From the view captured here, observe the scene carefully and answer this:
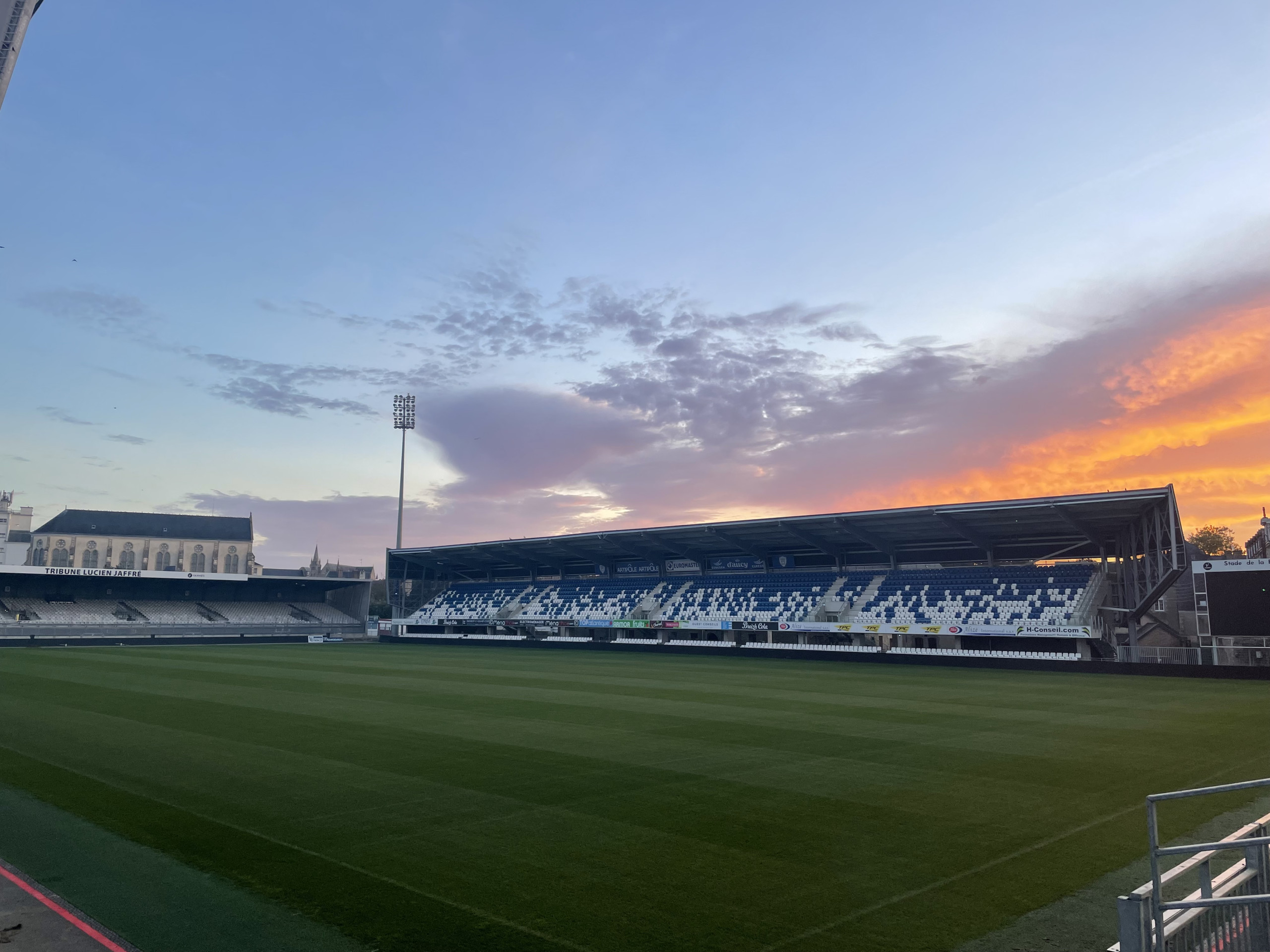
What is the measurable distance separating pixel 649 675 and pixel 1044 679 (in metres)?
17.0

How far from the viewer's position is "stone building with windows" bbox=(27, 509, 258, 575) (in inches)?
4345

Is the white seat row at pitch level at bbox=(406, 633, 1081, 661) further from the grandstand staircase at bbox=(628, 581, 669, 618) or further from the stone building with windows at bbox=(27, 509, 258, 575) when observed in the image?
the stone building with windows at bbox=(27, 509, 258, 575)

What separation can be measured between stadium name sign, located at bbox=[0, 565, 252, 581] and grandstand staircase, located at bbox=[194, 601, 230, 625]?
2.58 metres

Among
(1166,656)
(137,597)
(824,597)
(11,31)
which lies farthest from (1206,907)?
(137,597)

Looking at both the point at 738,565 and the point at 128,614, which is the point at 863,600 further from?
the point at 128,614

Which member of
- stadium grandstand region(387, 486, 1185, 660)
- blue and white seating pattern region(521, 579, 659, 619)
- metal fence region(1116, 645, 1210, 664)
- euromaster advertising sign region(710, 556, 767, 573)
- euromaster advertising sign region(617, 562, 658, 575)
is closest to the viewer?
metal fence region(1116, 645, 1210, 664)

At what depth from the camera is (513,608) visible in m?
74.9

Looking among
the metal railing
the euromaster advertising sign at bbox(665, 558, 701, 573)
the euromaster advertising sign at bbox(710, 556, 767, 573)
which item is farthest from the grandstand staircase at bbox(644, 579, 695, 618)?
the metal railing

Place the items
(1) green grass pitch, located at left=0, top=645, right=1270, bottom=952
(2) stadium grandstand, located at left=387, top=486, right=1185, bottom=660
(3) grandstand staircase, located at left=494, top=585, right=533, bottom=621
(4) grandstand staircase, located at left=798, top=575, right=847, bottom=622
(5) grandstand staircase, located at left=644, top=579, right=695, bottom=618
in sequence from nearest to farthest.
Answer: (1) green grass pitch, located at left=0, top=645, right=1270, bottom=952 < (2) stadium grandstand, located at left=387, top=486, right=1185, bottom=660 < (4) grandstand staircase, located at left=798, top=575, right=847, bottom=622 < (5) grandstand staircase, located at left=644, top=579, right=695, bottom=618 < (3) grandstand staircase, located at left=494, top=585, right=533, bottom=621

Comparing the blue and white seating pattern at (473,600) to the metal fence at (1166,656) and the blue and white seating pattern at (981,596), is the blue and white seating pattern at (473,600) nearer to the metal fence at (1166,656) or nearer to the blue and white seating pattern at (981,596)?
the blue and white seating pattern at (981,596)

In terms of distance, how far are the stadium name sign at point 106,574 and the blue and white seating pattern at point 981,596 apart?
199 feet

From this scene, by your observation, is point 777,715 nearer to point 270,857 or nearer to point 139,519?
point 270,857

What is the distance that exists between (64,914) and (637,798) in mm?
7560

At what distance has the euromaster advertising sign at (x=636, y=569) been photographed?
71125 millimetres
